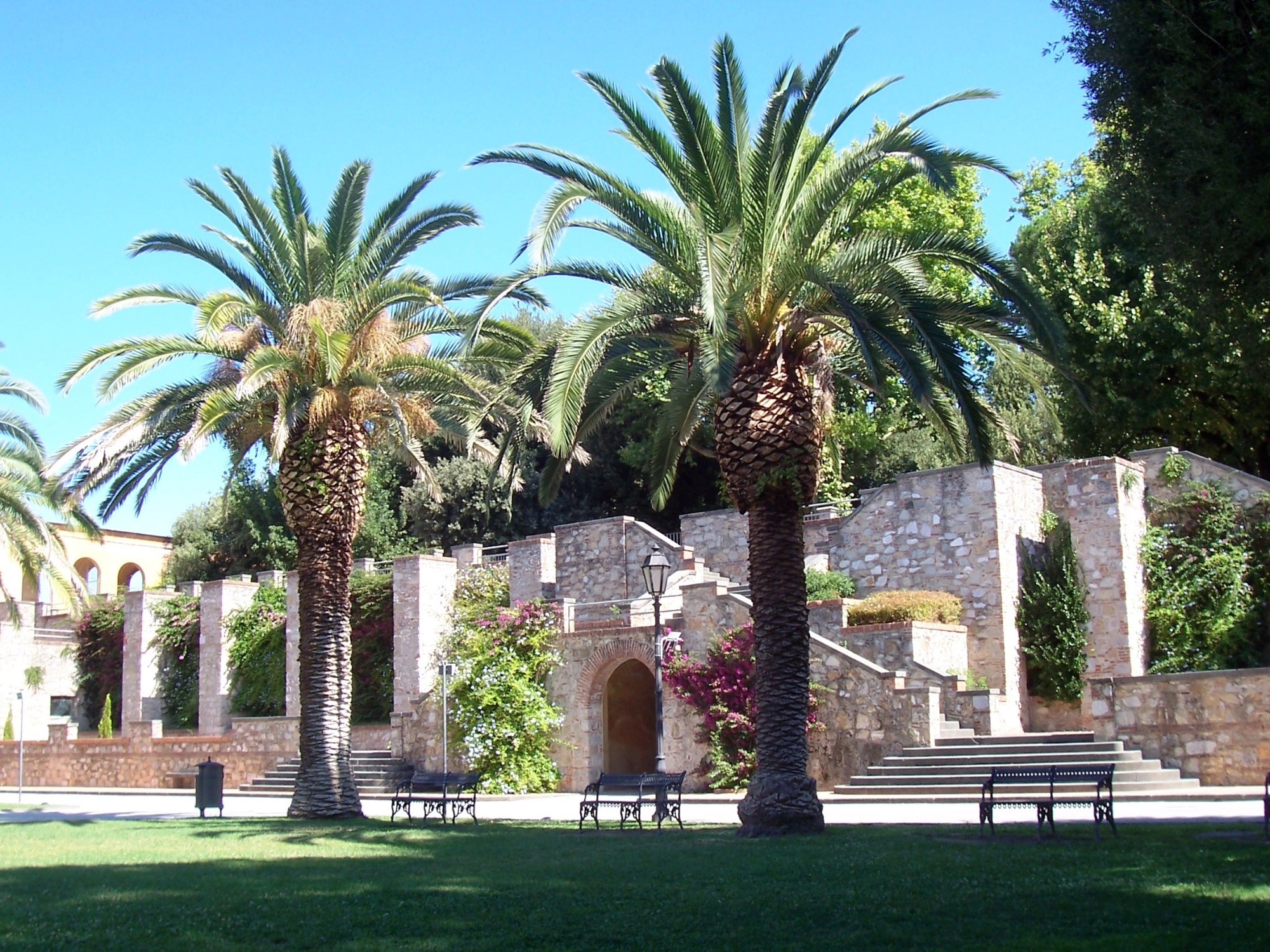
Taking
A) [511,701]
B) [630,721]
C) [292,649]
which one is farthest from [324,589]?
[292,649]

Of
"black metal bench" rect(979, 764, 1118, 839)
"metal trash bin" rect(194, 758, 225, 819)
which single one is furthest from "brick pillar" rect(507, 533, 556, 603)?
"black metal bench" rect(979, 764, 1118, 839)

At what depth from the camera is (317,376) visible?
60.0ft

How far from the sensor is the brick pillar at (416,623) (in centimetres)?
3078

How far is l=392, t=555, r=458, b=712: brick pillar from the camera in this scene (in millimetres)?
30781

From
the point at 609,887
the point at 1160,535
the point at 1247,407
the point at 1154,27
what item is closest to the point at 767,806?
the point at 609,887

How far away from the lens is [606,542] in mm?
29984

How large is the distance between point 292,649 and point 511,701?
10.3 m

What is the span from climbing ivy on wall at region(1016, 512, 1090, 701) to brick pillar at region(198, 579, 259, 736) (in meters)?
22.5

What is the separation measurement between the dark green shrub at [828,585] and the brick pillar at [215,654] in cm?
1841

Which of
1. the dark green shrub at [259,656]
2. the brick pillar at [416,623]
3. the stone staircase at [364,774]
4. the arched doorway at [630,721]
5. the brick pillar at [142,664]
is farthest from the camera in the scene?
the brick pillar at [142,664]

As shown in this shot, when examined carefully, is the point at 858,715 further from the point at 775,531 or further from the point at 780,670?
the point at 775,531

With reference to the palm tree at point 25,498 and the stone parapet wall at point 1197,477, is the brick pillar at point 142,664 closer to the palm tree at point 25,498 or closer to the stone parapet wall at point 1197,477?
the palm tree at point 25,498

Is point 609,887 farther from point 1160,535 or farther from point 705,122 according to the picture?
point 1160,535

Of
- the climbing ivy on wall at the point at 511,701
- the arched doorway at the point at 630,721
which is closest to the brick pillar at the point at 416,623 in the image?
the climbing ivy on wall at the point at 511,701
